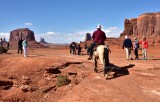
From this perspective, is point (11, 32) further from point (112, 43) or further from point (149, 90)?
point (149, 90)

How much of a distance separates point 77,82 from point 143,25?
9436 cm

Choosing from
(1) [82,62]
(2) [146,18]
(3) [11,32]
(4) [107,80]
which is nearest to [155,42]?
(2) [146,18]

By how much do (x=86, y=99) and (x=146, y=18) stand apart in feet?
325

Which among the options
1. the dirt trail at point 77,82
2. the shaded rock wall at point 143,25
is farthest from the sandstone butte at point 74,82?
the shaded rock wall at point 143,25

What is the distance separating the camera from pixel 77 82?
1611cm

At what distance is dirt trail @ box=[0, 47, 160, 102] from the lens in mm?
12098

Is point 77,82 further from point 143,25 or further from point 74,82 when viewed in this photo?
point 143,25

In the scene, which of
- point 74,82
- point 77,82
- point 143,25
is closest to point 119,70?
point 77,82

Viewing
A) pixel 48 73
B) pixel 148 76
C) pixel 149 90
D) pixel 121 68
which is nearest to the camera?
pixel 149 90

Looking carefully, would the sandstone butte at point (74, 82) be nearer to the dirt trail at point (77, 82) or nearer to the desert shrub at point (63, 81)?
the dirt trail at point (77, 82)

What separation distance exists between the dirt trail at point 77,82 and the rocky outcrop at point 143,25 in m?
83.4

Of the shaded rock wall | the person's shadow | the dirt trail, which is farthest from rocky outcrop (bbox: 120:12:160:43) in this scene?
the person's shadow

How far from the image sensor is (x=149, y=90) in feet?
42.3

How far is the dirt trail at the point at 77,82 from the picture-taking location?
12.1 meters
